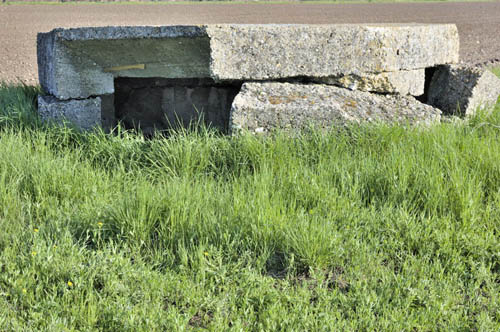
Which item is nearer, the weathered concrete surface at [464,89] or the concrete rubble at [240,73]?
the concrete rubble at [240,73]

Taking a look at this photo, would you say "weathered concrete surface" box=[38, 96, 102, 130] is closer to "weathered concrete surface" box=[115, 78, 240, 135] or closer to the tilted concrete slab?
the tilted concrete slab

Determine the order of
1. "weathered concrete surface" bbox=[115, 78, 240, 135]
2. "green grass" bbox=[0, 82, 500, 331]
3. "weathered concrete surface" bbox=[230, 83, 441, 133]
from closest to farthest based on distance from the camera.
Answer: "green grass" bbox=[0, 82, 500, 331] < "weathered concrete surface" bbox=[230, 83, 441, 133] < "weathered concrete surface" bbox=[115, 78, 240, 135]

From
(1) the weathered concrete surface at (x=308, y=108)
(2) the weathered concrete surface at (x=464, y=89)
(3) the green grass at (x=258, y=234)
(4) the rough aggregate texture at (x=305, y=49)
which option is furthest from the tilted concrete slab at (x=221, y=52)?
(3) the green grass at (x=258, y=234)

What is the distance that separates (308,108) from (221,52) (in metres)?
0.79

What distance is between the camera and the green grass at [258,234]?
2057 millimetres

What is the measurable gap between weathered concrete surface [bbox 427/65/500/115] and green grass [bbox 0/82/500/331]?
3.43 feet

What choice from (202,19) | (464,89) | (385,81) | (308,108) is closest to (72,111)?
(308,108)

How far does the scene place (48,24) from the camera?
14742 millimetres

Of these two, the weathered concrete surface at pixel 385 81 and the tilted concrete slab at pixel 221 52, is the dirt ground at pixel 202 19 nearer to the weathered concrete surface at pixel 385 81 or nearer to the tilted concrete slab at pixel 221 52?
the tilted concrete slab at pixel 221 52

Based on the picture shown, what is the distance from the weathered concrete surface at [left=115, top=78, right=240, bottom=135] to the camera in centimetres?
434

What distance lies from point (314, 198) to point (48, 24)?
46.9 feet

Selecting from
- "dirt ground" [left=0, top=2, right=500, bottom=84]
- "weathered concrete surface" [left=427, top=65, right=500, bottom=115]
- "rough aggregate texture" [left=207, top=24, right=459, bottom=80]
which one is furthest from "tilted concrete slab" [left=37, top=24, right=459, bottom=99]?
"dirt ground" [left=0, top=2, right=500, bottom=84]

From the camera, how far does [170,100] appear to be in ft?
14.3

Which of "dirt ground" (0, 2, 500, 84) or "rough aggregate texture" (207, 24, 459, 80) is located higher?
"dirt ground" (0, 2, 500, 84)
